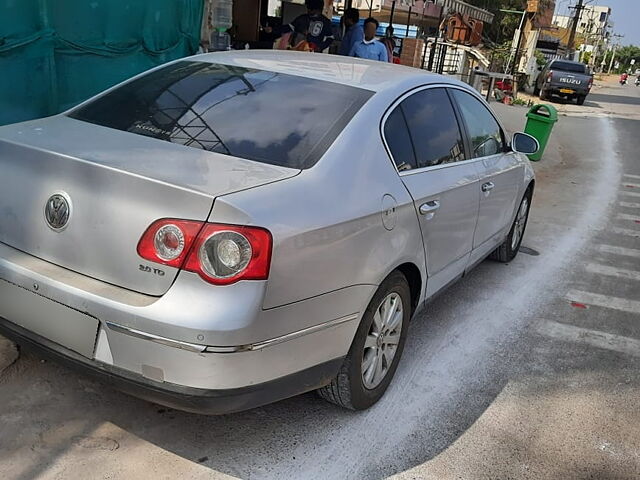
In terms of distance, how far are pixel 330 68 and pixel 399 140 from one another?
684 millimetres

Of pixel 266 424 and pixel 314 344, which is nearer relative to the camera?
pixel 314 344

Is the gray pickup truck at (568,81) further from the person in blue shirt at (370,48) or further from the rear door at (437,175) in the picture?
the rear door at (437,175)

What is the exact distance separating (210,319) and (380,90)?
64.6 inches

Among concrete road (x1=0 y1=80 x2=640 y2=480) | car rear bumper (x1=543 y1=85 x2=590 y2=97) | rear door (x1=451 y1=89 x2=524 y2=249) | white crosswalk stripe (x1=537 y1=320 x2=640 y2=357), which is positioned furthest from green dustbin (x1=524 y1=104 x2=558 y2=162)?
car rear bumper (x1=543 y1=85 x2=590 y2=97)

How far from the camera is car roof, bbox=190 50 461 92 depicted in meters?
3.37

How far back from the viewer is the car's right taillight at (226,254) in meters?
2.23

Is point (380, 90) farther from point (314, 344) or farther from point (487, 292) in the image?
point (487, 292)

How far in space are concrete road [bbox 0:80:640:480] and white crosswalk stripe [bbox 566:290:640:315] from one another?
0.07 ft

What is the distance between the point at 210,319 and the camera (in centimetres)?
220

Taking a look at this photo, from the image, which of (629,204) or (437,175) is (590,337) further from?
(629,204)

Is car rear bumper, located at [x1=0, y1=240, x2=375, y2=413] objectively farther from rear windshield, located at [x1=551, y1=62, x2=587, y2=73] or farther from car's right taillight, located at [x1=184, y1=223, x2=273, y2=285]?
rear windshield, located at [x1=551, y1=62, x2=587, y2=73]

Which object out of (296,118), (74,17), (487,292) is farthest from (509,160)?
(74,17)

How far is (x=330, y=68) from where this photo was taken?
3.57 meters

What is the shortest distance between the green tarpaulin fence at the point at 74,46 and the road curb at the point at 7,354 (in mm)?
2450
